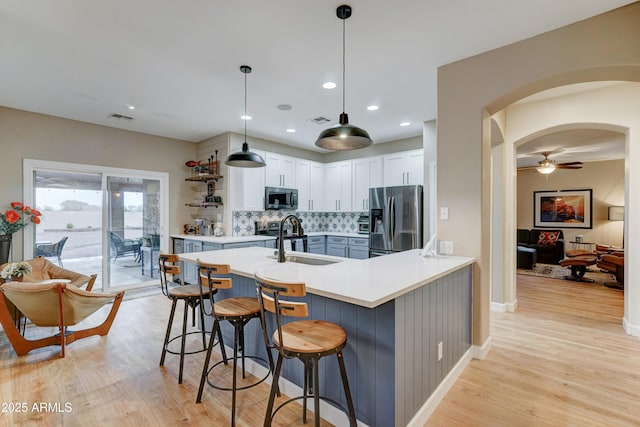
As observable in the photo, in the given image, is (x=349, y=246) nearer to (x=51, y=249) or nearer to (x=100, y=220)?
(x=100, y=220)

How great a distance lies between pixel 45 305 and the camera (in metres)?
2.72

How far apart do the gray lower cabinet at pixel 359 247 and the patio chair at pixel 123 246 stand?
386cm

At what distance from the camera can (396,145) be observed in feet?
18.9

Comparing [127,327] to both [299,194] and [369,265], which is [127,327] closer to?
[369,265]

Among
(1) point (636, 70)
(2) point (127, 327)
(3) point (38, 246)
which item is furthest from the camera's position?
(3) point (38, 246)

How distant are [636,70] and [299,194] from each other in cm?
488

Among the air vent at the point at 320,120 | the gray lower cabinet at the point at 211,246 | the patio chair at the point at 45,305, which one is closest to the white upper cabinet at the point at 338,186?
the air vent at the point at 320,120

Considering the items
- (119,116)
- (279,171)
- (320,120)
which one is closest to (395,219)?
(320,120)

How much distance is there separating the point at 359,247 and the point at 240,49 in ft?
13.1

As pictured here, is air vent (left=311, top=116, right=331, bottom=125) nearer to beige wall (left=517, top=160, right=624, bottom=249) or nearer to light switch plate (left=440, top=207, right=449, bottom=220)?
light switch plate (left=440, top=207, right=449, bottom=220)

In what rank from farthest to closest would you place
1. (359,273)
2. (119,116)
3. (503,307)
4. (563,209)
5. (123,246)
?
1. (563,209)
2. (123,246)
3. (119,116)
4. (503,307)
5. (359,273)

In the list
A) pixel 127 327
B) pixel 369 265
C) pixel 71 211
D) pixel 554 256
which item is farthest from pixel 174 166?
pixel 554 256

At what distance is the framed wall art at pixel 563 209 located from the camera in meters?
7.90

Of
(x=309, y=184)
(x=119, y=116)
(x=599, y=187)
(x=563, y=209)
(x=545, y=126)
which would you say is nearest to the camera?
(x=545, y=126)
